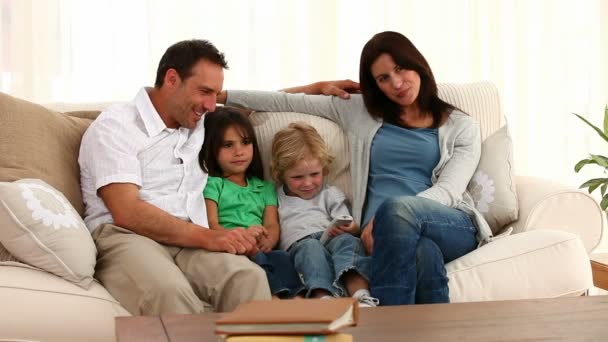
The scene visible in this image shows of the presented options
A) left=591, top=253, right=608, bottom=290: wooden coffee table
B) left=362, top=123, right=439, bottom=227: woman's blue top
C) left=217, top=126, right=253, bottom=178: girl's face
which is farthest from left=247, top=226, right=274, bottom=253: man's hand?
left=591, top=253, right=608, bottom=290: wooden coffee table

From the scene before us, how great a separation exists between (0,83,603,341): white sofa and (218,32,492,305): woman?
67 millimetres

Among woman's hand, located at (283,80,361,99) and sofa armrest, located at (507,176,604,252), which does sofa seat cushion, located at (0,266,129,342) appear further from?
sofa armrest, located at (507,176,604,252)

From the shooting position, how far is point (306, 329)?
4.29 feet

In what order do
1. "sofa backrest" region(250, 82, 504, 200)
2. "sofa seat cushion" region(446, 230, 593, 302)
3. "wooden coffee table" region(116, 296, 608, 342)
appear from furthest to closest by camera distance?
"sofa backrest" region(250, 82, 504, 200) → "sofa seat cushion" region(446, 230, 593, 302) → "wooden coffee table" region(116, 296, 608, 342)

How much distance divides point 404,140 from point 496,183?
330mm

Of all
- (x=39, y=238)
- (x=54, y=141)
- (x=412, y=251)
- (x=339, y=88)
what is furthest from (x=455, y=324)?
(x=339, y=88)

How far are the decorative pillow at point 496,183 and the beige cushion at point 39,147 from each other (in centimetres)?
125

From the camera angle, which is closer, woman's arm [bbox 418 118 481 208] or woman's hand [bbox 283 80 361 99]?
woman's arm [bbox 418 118 481 208]

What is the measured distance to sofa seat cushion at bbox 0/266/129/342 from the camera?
2143mm

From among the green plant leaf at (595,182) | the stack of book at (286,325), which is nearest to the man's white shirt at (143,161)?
the stack of book at (286,325)

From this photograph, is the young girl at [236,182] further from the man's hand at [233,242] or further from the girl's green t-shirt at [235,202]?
the man's hand at [233,242]

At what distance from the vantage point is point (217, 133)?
2855mm

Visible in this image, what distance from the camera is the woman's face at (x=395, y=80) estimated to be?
3.03 m

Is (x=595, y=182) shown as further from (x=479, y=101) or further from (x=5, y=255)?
(x=5, y=255)
